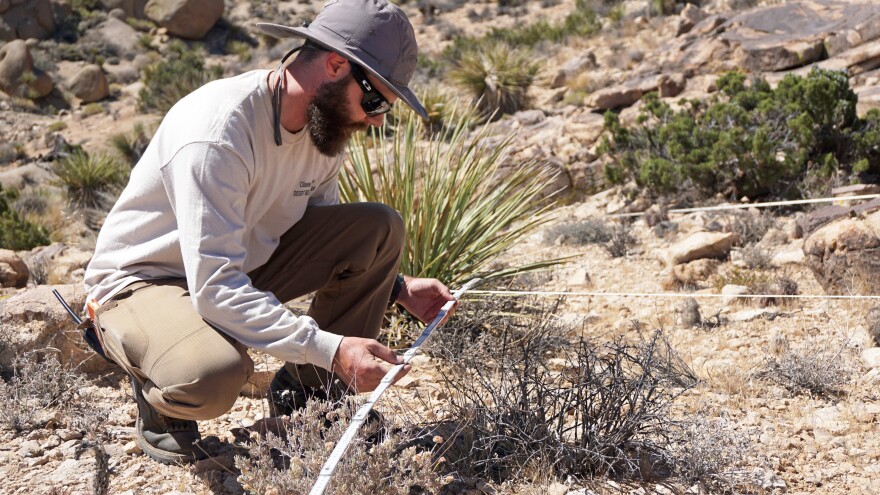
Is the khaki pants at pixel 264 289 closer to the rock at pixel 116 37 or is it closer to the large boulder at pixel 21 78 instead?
the large boulder at pixel 21 78

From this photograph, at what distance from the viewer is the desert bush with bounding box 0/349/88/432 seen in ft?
9.30

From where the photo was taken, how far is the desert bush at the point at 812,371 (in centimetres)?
304

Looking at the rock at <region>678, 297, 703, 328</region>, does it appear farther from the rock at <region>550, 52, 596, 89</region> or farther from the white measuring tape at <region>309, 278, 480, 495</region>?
the rock at <region>550, 52, 596, 89</region>

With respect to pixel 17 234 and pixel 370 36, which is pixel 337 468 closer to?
pixel 370 36

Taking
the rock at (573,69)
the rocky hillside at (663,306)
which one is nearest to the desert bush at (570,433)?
the rocky hillside at (663,306)

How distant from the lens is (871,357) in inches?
130

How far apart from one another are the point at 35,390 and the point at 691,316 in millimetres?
2867

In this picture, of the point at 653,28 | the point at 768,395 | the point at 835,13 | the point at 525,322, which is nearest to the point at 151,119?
the point at 653,28

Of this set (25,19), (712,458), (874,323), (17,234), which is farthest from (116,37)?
(712,458)

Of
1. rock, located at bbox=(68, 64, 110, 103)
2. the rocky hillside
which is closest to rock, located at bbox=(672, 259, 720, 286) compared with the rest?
the rocky hillside

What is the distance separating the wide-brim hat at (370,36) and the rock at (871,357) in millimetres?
2117

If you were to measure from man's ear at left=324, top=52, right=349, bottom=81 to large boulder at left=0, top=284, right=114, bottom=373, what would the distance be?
1.68 m

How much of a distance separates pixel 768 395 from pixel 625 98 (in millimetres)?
7377

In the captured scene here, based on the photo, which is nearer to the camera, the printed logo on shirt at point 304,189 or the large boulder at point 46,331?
the printed logo on shirt at point 304,189
